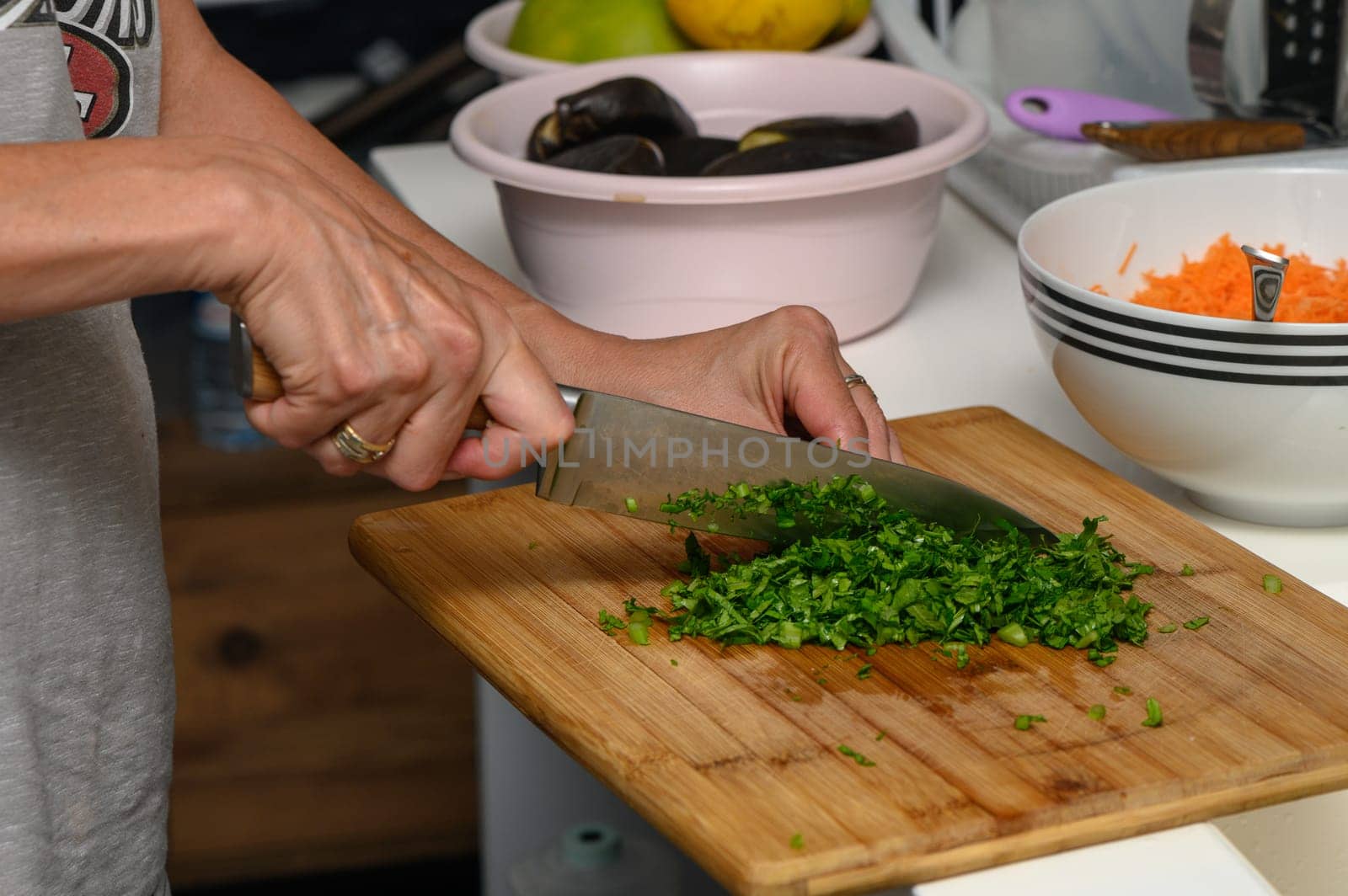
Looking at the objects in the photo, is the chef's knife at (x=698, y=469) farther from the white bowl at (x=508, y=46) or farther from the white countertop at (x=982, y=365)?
the white bowl at (x=508, y=46)

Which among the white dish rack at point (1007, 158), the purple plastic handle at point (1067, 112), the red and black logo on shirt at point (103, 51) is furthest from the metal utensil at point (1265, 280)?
the red and black logo on shirt at point (103, 51)

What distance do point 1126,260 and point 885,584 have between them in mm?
430

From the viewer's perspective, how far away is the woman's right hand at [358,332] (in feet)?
2.28

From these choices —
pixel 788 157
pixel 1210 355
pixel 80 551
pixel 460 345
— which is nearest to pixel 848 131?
pixel 788 157

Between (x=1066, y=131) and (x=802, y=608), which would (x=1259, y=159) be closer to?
(x=1066, y=131)

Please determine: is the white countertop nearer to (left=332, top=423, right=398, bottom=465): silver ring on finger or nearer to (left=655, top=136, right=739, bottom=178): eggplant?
(left=655, top=136, right=739, bottom=178): eggplant

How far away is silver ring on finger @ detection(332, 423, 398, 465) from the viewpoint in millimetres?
778

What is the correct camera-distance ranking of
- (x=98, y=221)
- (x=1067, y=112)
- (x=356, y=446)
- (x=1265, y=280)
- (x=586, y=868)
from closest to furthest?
(x=98, y=221)
(x=356, y=446)
(x=1265, y=280)
(x=1067, y=112)
(x=586, y=868)

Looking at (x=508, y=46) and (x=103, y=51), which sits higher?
(x=103, y=51)

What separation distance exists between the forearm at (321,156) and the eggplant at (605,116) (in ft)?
0.92

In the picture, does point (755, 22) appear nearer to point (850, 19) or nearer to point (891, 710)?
point (850, 19)

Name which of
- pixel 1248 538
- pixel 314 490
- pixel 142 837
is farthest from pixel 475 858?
pixel 1248 538

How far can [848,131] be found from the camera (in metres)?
1.31

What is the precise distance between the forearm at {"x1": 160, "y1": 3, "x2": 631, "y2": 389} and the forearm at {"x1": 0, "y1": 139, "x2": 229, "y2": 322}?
333 mm
